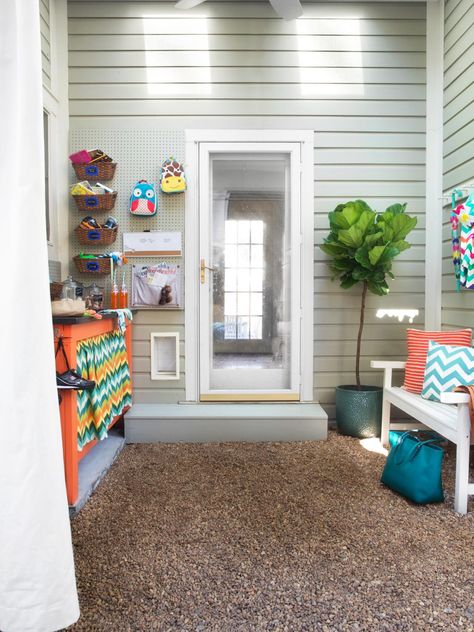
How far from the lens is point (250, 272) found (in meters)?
3.85

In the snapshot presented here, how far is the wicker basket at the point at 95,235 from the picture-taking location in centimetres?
357

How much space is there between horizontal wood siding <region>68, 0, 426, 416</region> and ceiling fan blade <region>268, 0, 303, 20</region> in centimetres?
63

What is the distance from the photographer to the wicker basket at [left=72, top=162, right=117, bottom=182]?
3570 mm

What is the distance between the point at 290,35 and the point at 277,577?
12.0ft

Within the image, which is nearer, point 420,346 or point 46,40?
point 420,346

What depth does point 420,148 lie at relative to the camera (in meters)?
3.75

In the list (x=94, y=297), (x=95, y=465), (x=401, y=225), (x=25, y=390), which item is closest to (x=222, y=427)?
(x=95, y=465)

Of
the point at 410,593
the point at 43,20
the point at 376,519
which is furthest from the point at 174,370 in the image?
the point at 43,20

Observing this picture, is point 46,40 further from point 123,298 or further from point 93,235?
point 123,298

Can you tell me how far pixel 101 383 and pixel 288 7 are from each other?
2.52m

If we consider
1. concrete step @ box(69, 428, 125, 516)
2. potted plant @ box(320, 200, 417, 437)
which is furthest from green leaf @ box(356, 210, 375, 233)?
concrete step @ box(69, 428, 125, 516)

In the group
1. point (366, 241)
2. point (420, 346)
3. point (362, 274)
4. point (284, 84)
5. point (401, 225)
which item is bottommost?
point (420, 346)

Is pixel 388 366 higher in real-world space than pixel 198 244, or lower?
lower

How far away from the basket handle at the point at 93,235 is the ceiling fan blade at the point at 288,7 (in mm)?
1890
